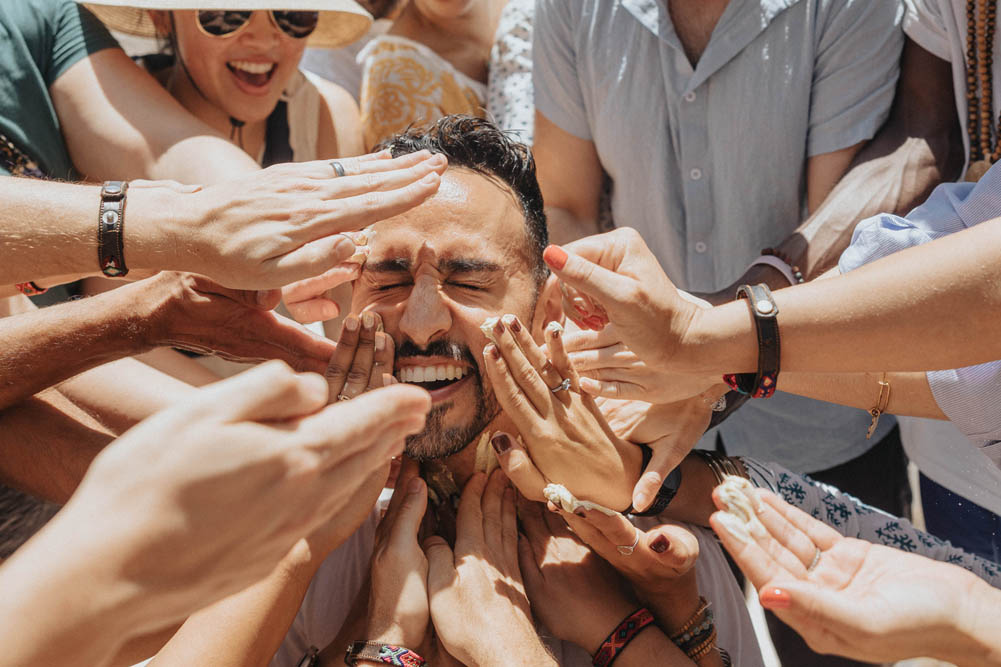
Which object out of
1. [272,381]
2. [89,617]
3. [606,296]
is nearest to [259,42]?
[606,296]

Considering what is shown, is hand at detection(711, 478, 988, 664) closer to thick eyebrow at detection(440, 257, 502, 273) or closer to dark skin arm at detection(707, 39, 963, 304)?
thick eyebrow at detection(440, 257, 502, 273)

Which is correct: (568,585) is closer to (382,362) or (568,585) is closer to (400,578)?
(400,578)

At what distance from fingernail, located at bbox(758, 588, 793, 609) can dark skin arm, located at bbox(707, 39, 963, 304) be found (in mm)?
1549

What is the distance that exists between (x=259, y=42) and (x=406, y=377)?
175 centimetres

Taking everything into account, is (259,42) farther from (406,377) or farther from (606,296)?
(606,296)

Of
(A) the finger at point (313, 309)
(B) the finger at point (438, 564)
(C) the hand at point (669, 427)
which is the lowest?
(B) the finger at point (438, 564)

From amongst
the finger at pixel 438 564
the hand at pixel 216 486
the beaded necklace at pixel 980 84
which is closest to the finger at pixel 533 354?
the finger at pixel 438 564

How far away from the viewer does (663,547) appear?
215cm

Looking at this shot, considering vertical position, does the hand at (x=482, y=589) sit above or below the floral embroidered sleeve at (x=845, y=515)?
below

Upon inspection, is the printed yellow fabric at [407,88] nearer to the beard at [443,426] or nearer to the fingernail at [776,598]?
the beard at [443,426]

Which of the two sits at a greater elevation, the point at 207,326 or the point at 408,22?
the point at 408,22

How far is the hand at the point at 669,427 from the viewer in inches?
93.2

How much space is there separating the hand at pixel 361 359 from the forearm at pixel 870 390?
4.33 ft

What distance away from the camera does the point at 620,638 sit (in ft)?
7.29
